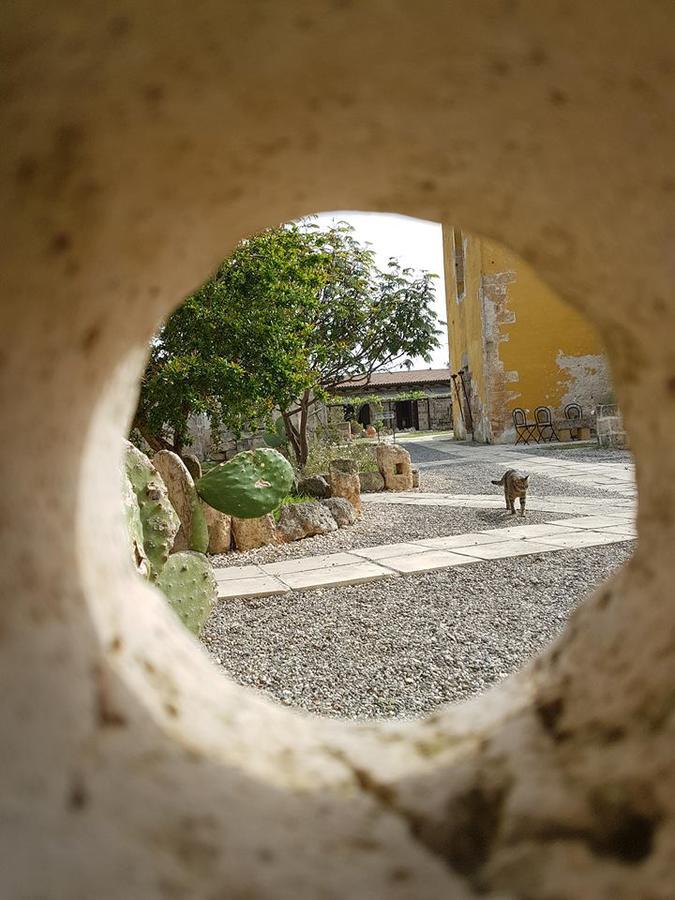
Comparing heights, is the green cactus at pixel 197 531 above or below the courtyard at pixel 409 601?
above

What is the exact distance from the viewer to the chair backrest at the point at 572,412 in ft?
53.9

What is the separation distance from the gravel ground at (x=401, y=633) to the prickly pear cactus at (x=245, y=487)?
100 cm

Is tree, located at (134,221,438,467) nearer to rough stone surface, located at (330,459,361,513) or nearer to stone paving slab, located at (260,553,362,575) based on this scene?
rough stone surface, located at (330,459,361,513)

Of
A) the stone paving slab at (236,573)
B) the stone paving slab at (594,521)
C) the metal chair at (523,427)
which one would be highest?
the metal chair at (523,427)

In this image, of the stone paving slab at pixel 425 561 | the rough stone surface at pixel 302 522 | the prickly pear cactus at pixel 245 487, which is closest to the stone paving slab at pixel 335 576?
the stone paving slab at pixel 425 561

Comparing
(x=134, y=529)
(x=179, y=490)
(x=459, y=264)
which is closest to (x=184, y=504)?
(x=179, y=490)

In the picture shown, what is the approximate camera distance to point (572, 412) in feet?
53.9

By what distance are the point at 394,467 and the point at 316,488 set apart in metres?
2.37

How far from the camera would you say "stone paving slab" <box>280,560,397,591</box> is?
4707mm

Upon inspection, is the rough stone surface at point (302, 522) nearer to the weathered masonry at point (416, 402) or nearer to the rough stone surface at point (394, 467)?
the rough stone surface at point (394, 467)

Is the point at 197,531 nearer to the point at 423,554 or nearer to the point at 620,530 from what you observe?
the point at 423,554

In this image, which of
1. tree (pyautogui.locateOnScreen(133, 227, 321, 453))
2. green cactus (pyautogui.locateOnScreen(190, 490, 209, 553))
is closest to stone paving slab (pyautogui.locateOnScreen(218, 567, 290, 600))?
green cactus (pyautogui.locateOnScreen(190, 490, 209, 553))

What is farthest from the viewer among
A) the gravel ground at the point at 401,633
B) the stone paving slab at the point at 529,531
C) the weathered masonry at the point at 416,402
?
the weathered masonry at the point at 416,402

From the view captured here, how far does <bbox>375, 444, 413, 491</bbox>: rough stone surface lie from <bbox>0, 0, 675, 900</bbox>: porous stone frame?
9.20m
